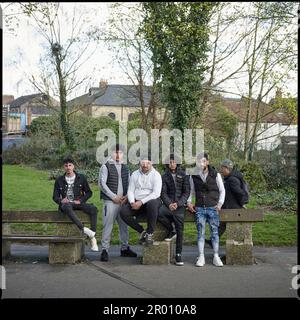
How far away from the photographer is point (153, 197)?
280 inches

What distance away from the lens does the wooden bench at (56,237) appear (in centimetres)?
709

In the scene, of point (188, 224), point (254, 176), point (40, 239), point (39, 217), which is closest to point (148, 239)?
point (40, 239)

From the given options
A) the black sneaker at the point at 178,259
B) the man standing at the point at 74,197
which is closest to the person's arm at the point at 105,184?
the man standing at the point at 74,197

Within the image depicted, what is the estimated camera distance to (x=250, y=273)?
6641mm

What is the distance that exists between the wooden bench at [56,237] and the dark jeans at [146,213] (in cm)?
64

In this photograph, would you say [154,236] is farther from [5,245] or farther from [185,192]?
[5,245]

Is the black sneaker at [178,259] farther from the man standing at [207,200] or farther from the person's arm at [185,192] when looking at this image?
the person's arm at [185,192]

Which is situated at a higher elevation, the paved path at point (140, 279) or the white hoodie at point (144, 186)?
the white hoodie at point (144, 186)

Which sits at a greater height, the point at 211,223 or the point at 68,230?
the point at 211,223

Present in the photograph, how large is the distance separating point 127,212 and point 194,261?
54.3 inches

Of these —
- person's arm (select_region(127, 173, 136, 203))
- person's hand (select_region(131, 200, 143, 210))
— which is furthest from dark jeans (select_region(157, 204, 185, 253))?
person's arm (select_region(127, 173, 136, 203))

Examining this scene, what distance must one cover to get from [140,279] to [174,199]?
156cm
